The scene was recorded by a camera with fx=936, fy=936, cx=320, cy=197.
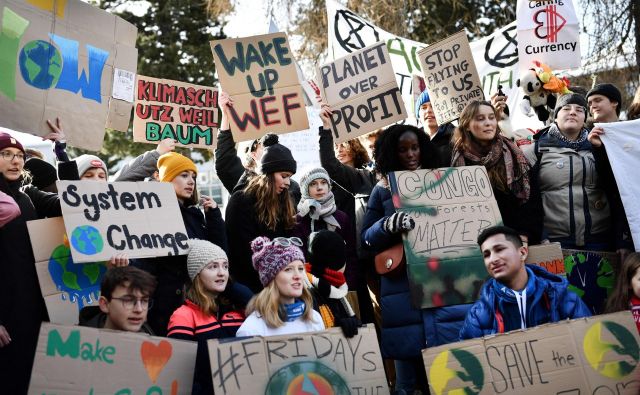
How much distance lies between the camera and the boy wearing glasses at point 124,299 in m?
4.56

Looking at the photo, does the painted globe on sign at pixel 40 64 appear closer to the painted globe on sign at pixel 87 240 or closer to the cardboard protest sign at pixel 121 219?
the cardboard protest sign at pixel 121 219

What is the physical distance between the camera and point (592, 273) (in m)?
5.70

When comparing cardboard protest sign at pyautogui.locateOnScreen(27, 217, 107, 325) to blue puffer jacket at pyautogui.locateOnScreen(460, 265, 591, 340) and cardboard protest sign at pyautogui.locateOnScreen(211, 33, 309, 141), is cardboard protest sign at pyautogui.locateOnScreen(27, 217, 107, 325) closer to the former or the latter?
cardboard protest sign at pyautogui.locateOnScreen(211, 33, 309, 141)

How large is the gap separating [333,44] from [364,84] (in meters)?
2.41

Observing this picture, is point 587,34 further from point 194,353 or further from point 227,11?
point 194,353

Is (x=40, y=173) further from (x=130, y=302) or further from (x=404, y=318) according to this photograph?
(x=404, y=318)

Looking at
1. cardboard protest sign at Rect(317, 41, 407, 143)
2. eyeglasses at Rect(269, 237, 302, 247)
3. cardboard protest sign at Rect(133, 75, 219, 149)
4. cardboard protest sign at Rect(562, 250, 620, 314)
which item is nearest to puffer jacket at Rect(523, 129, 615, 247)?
cardboard protest sign at Rect(562, 250, 620, 314)

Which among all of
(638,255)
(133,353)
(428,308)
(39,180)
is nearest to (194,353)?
(133,353)

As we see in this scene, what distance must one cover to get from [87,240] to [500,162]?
99.5 inches

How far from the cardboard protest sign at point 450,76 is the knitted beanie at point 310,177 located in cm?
115

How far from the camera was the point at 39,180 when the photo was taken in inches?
227

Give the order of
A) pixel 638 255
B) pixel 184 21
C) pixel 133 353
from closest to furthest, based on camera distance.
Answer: pixel 133 353 < pixel 638 255 < pixel 184 21

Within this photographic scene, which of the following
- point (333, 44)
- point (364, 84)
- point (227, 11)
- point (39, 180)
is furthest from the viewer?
point (227, 11)

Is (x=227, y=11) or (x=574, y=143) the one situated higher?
(x=227, y=11)
